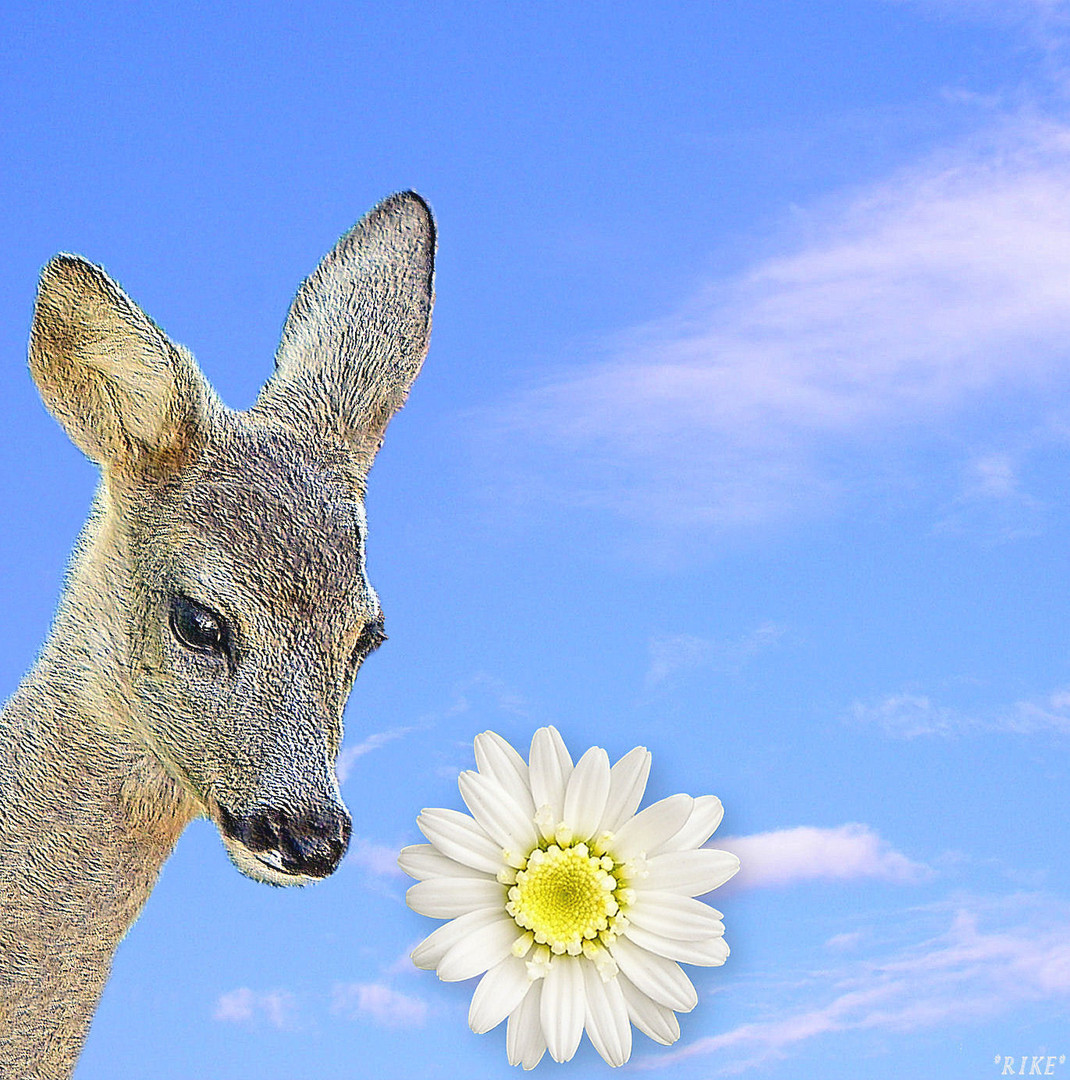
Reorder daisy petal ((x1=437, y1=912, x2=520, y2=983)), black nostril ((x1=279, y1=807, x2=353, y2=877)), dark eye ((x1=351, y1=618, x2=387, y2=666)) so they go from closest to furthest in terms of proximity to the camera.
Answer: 1. daisy petal ((x1=437, y1=912, x2=520, y2=983))
2. black nostril ((x1=279, y1=807, x2=353, y2=877))
3. dark eye ((x1=351, y1=618, x2=387, y2=666))

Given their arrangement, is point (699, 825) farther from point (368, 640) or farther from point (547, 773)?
point (368, 640)

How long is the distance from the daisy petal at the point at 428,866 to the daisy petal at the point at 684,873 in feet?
0.52

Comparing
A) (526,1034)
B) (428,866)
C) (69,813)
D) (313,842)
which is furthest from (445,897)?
(69,813)

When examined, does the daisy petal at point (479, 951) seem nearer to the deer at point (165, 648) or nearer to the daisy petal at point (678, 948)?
the daisy petal at point (678, 948)

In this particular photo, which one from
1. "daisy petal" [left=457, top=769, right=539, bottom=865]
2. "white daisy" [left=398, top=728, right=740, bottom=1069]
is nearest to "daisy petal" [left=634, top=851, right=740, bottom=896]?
"white daisy" [left=398, top=728, right=740, bottom=1069]

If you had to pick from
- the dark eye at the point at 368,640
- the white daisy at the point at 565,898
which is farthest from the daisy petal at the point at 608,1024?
the dark eye at the point at 368,640

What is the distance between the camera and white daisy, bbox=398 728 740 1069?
112 cm

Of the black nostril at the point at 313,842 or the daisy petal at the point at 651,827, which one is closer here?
the daisy petal at the point at 651,827

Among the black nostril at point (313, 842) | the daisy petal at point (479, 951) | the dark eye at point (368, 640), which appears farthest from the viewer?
the dark eye at point (368, 640)

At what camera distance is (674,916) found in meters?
1.13

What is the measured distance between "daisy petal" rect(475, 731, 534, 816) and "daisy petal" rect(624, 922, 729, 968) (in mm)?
141

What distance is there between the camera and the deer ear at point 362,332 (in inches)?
62.4

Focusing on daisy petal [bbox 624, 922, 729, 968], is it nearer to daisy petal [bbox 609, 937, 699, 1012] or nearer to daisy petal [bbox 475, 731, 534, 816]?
daisy petal [bbox 609, 937, 699, 1012]

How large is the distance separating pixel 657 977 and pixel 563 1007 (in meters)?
0.09
